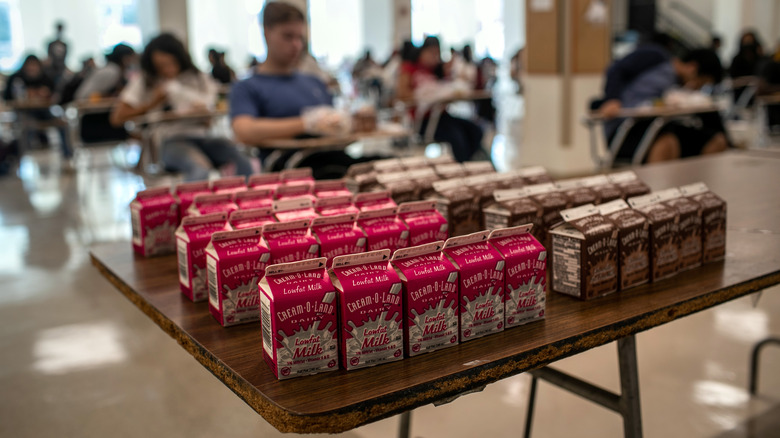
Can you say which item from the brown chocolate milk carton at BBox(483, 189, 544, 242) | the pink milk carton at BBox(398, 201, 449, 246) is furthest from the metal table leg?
the pink milk carton at BBox(398, 201, 449, 246)

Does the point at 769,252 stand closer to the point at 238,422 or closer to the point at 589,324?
the point at 589,324

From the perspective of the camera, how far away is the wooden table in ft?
2.82

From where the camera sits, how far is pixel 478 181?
1497 mm

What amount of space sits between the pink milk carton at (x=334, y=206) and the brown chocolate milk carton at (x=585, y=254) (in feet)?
1.32

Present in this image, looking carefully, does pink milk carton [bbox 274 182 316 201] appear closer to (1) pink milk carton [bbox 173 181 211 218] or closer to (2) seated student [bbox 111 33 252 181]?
(1) pink milk carton [bbox 173 181 211 218]

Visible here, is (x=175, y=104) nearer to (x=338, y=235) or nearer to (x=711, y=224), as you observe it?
(x=338, y=235)

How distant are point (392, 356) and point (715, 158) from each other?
6.49 ft

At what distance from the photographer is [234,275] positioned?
3.56ft

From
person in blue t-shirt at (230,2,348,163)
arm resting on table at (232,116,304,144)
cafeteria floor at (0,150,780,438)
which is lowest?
cafeteria floor at (0,150,780,438)

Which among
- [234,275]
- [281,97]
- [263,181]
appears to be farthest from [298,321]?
[281,97]

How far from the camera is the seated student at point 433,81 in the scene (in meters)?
5.63

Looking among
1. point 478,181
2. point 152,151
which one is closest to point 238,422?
point 478,181

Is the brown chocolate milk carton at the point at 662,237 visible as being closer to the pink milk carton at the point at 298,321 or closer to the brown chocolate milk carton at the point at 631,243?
the brown chocolate milk carton at the point at 631,243

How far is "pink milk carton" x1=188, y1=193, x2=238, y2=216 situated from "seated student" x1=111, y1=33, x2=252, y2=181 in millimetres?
2672
